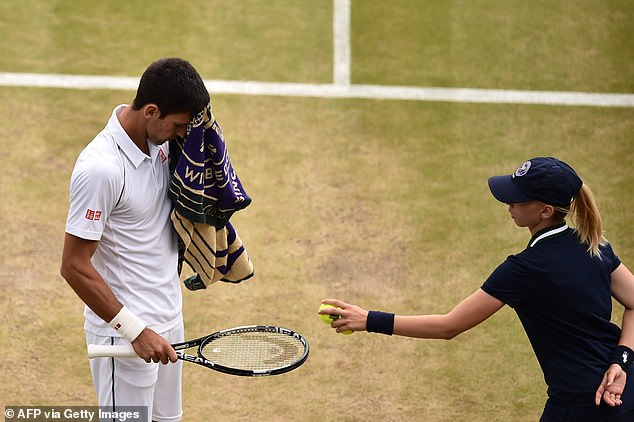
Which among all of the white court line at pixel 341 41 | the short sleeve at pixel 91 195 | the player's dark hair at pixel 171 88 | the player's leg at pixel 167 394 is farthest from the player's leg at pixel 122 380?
the white court line at pixel 341 41

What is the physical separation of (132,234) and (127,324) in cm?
44

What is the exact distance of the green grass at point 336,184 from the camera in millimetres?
7180

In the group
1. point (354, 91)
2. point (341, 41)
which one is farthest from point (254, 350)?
point (341, 41)

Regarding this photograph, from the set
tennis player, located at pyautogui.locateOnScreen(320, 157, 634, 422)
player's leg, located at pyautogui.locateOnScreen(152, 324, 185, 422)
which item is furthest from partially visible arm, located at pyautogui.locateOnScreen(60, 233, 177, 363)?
tennis player, located at pyautogui.locateOnScreen(320, 157, 634, 422)

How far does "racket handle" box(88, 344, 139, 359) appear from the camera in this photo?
16.9ft

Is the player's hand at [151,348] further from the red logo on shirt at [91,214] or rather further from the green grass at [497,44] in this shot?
the green grass at [497,44]

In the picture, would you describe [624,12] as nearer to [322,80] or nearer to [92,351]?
[322,80]

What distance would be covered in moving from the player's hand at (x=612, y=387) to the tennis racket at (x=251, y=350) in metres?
1.46

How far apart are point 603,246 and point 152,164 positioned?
7.40ft

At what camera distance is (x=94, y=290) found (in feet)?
16.6

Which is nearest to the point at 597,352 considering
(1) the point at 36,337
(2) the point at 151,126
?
(2) the point at 151,126

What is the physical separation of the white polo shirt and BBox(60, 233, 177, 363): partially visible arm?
3.4 inches

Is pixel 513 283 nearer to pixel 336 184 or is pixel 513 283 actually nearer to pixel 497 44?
pixel 336 184

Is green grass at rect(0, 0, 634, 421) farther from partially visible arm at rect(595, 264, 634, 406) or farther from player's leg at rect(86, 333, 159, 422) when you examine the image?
partially visible arm at rect(595, 264, 634, 406)
